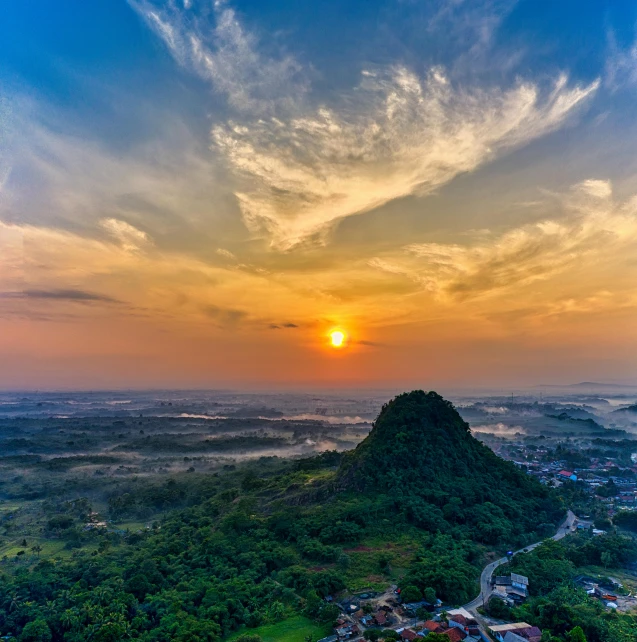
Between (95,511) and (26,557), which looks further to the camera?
(95,511)

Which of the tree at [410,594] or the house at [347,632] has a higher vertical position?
the tree at [410,594]

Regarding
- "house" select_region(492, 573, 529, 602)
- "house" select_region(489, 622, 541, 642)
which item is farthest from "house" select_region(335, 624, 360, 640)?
"house" select_region(492, 573, 529, 602)

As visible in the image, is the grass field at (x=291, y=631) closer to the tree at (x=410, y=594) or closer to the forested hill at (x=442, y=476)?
the tree at (x=410, y=594)

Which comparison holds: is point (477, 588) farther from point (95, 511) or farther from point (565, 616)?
point (95, 511)

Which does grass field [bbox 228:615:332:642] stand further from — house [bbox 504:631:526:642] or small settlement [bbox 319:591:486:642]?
house [bbox 504:631:526:642]

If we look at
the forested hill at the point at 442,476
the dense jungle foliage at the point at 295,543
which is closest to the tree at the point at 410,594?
the dense jungle foliage at the point at 295,543

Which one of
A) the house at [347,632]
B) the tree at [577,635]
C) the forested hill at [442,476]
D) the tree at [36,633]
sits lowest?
the tree at [36,633]

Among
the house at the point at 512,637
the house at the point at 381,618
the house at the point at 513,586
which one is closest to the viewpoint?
the house at the point at 512,637

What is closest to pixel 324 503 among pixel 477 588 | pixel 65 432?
pixel 477 588
